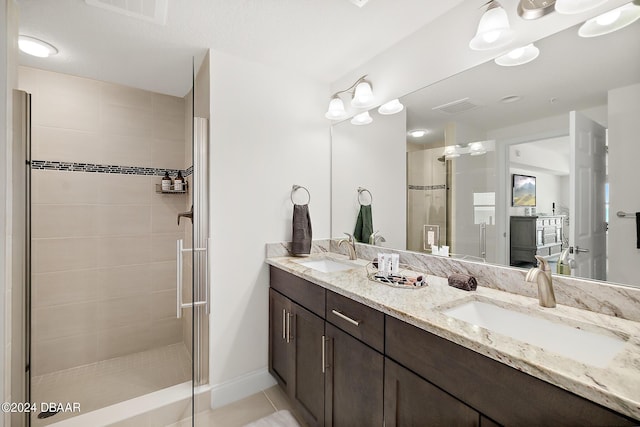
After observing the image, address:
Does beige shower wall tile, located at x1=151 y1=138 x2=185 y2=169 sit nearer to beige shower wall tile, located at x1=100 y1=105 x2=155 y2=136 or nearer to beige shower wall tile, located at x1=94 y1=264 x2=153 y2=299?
beige shower wall tile, located at x1=100 y1=105 x2=155 y2=136

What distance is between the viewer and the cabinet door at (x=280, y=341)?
178cm

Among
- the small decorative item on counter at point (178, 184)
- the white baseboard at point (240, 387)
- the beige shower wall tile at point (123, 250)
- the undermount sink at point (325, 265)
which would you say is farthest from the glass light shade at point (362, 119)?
the beige shower wall tile at point (123, 250)

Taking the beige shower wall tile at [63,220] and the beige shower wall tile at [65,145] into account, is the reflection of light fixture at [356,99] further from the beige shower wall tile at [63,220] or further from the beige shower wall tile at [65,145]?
the beige shower wall tile at [63,220]

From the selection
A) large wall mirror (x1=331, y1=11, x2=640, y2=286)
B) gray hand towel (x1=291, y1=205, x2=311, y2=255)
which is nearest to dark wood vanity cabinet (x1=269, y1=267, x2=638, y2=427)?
gray hand towel (x1=291, y1=205, x2=311, y2=255)

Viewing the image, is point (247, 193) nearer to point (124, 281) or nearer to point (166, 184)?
point (166, 184)

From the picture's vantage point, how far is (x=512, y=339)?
2.62ft

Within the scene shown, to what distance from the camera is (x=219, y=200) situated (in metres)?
1.87

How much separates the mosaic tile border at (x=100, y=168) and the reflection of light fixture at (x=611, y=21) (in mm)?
2538

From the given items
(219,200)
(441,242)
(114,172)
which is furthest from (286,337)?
(114,172)

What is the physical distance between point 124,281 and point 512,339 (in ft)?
9.20

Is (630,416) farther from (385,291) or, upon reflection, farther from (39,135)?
(39,135)

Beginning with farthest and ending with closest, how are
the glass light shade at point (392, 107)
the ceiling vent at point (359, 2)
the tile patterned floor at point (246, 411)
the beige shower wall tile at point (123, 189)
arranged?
1. the beige shower wall tile at point (123, 189)
2. the glass light shade at point (392, 107)
3. the tile patterned floor at point (246, 411)
4. the ceiling vent at point (359, 2)

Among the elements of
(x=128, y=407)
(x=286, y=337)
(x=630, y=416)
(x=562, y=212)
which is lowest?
(x=128, y=407)

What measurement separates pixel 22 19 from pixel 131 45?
500 millimetres
